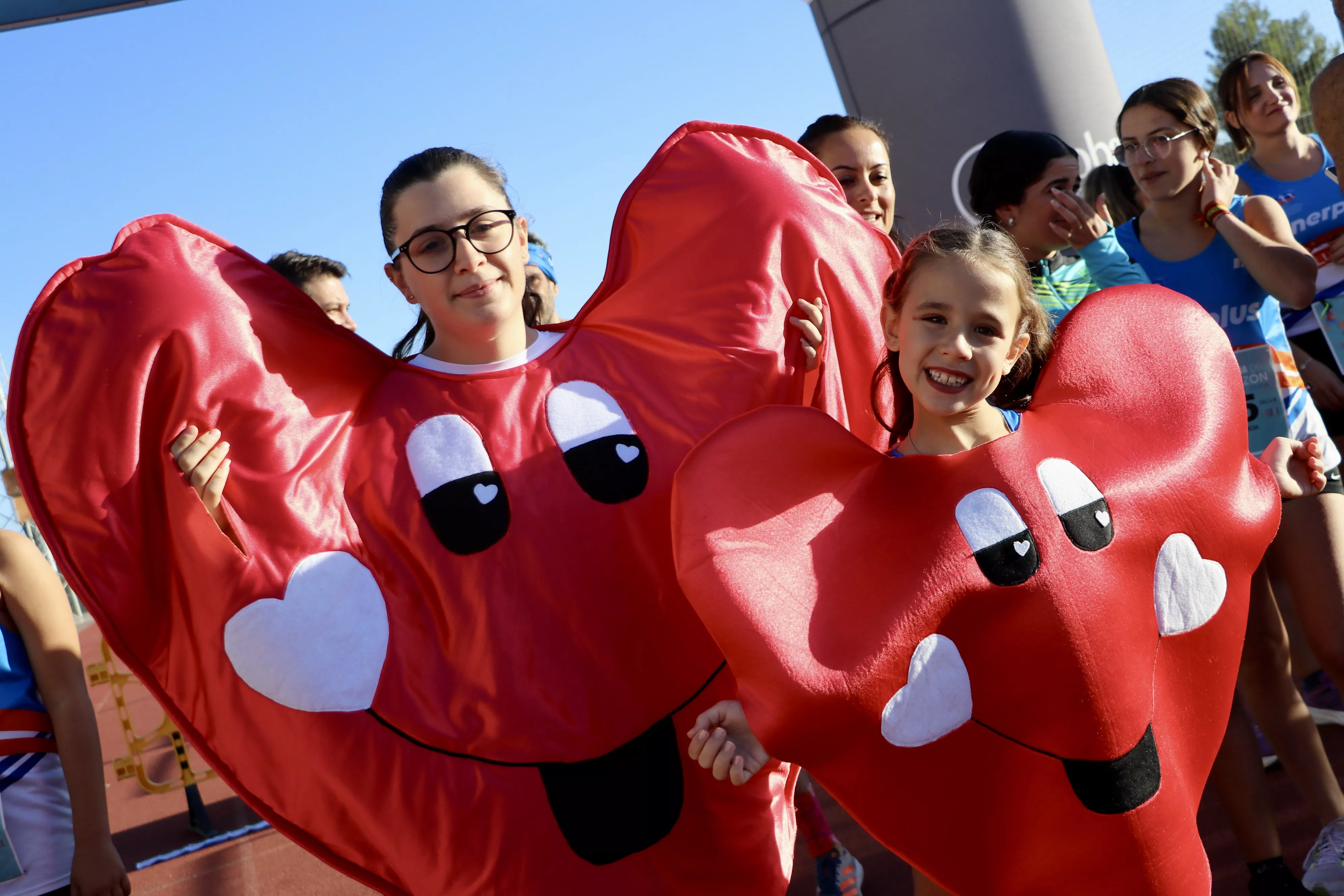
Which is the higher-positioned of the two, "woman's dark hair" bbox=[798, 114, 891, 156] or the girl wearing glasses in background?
"woman's dark hair" bbox=[798, 114, 891, 156]

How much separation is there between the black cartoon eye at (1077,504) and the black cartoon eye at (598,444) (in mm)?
715

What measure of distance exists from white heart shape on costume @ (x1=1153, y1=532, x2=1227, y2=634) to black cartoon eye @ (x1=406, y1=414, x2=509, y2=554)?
3.67 ft

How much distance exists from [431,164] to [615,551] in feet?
2.86

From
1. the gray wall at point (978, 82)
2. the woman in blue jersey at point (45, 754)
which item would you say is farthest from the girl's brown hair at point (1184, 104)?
the gray wall at point (978, 82)

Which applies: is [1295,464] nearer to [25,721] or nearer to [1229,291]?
[1229,291]

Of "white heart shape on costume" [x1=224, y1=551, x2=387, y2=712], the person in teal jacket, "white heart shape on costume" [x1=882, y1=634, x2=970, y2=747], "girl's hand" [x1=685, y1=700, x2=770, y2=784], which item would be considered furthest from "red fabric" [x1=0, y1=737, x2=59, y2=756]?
the person in teal jacket

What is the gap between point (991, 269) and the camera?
5.71 ft

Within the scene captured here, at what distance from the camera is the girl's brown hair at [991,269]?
1776 mm

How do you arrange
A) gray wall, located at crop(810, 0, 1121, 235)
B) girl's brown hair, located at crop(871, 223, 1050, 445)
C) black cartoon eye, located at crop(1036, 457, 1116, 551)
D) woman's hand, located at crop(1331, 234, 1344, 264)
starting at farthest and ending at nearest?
1. gray wall, located at crop(810, 0, 1121, 235)
2. woman's hand, located at crop(1331, 234, 1344, 264)
3. girl's brown hair, located at crop(871, 223, 1050, 445)
4. black cartoon eye, located at crop(1036, 457, 1116, 551)

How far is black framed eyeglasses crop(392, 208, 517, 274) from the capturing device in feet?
6.76

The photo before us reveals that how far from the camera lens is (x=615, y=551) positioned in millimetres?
1927

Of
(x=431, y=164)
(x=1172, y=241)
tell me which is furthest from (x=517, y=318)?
(x=1172, y=241)

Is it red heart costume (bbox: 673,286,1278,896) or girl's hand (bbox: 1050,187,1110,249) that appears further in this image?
girl's hand (bbox: 1050,187,1110,249)

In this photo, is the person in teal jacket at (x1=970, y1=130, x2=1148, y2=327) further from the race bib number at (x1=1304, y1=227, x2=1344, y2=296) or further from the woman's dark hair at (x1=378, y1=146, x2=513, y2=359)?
the woman's dark hair at (x1=378, y1=146, x2=513, y2=359)
